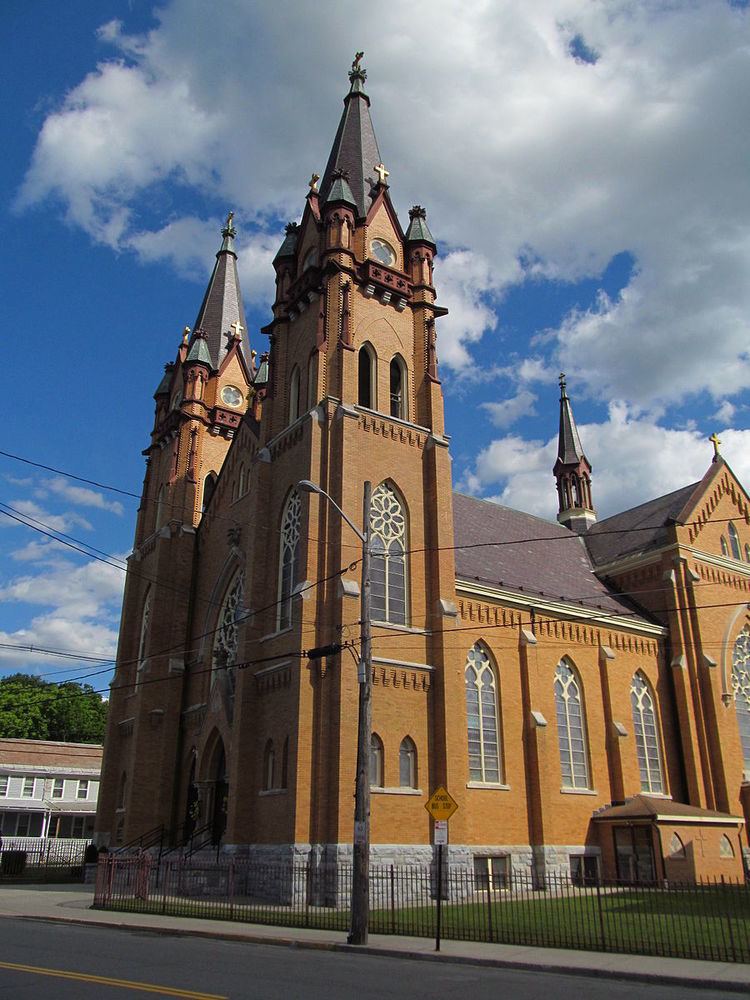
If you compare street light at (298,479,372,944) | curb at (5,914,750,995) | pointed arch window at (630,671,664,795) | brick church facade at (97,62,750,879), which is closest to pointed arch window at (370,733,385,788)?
brick church facade at (97,62,750,879)

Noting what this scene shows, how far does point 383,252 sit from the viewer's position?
103ft

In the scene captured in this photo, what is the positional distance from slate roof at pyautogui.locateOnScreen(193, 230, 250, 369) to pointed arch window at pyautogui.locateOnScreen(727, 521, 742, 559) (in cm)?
2414

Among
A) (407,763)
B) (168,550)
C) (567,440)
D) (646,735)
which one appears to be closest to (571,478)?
(567,440)

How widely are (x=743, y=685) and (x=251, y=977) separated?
29.8 m

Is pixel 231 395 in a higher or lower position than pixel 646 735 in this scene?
higher

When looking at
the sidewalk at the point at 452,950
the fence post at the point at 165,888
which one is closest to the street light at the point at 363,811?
the sidewalk at the point at 452,950

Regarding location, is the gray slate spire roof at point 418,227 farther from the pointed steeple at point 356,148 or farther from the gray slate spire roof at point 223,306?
the gray slate spire roof at point 223,306

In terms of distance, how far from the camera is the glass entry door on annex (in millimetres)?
25984

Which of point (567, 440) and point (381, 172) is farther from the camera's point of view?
point (567, 440)

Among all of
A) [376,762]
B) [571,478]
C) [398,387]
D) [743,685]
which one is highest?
[571,478]

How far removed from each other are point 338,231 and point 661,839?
895 inches

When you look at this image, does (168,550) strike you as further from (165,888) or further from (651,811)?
(651,811)

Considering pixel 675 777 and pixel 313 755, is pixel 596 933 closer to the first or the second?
pixel 313 755

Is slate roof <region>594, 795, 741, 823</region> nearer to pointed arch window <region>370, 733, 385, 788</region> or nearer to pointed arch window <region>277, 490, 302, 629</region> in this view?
pointed arch window <region>370, 733, 385, 788</region>
